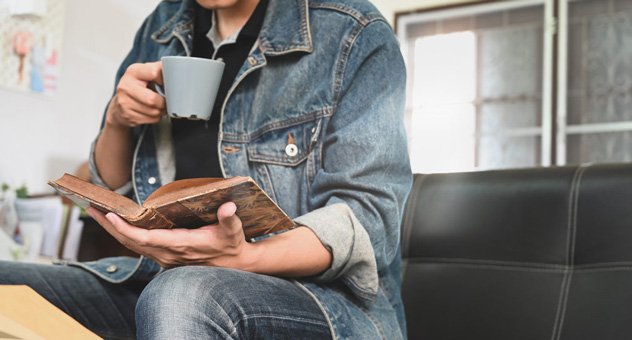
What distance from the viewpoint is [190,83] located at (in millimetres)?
750

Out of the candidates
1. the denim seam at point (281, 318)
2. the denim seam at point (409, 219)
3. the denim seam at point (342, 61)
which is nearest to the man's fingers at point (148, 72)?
the denim seam at point (342, 61)

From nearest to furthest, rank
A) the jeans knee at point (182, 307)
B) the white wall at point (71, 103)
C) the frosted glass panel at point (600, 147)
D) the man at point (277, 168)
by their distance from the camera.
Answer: the jeans knee at point (182, 307) → the man at point (277, 168) → the white wall at point (71, 103) → the frosted glass panel at point (600, 147)

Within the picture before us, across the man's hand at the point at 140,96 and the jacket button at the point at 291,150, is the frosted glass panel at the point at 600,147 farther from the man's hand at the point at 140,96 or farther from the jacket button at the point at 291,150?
the man's hand at the point at 140,96

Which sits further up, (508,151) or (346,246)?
(508,151)

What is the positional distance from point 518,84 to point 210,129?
3.33m

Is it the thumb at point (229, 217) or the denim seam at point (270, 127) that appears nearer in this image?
the thumb at point (229, 217)

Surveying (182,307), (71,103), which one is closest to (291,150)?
(182,307)

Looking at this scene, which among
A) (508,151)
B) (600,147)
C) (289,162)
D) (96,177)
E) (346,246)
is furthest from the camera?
(508,151)

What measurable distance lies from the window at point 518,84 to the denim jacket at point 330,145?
303 centimetres

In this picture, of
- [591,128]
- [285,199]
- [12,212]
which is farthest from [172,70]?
[591,128]

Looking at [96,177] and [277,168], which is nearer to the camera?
[277,168]

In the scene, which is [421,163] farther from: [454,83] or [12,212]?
[12,212]

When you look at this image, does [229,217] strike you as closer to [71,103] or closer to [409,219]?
[409,219]

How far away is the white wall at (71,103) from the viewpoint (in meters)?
2.64
